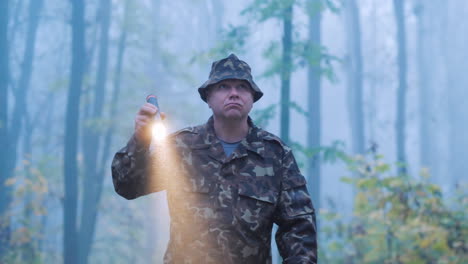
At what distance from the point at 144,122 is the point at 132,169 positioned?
0.87 feet

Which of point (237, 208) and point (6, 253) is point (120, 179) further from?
point (6, 253)

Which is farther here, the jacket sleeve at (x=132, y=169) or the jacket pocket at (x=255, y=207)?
the jacket pocket at (x=255, y=207)

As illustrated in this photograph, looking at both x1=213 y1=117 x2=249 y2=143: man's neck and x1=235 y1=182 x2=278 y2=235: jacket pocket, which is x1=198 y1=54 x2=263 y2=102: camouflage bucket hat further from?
x1=235 y1=182 x2=278 y2=235: jacket pocket

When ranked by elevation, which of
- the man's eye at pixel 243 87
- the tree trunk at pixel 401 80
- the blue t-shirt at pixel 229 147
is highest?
the tree trunk at pixel 401 80

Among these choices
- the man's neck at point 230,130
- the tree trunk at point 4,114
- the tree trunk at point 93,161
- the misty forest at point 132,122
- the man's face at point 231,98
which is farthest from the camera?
the tree trunk at point 93,161

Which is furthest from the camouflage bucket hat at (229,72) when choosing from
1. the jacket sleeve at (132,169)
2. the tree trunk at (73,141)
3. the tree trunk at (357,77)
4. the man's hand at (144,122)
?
the tree trunk at (357,77)

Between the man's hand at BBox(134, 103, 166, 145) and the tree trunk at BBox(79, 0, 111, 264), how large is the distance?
972cm

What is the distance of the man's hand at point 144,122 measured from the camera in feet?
6.69

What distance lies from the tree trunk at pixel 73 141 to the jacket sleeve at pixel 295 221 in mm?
8195

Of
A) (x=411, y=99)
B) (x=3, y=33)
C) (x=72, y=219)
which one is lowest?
(x=72, y=219)

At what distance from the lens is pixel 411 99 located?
137 ft

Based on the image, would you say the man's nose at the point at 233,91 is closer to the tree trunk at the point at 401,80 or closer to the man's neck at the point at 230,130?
the man's neck at the point at 230,130

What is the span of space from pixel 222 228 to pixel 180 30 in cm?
2164

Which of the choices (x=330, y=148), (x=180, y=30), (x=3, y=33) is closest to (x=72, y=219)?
(x=3, y=33)
